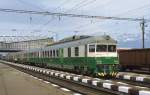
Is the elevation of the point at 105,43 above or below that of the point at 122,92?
above

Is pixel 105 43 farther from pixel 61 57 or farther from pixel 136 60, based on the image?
pixel 136 60

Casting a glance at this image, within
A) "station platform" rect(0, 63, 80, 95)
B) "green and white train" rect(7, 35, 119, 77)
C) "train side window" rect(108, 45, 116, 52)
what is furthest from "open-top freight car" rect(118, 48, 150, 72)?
"station platform" rect(0, 63, 80, 95)

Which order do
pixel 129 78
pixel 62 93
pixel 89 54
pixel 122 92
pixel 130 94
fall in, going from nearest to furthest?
1. pixel 130 94
2. pixel 122 92
3. pixel 62 93
4. pixel 129 78
5. pixel 89 54

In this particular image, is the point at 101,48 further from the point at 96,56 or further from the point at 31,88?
the point at 31,88

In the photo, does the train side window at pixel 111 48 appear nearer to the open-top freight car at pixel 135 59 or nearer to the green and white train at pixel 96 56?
the green and white train at pixel 96 56

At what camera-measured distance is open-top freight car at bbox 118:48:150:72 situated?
38.5 metres

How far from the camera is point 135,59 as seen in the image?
40.9 meters

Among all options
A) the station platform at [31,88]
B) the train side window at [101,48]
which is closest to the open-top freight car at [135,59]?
the train side window at [101,48]

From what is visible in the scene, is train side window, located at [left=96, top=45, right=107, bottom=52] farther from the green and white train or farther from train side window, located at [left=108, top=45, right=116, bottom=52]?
train side window, located at [left=108, top=45, right=116, bottom=52]

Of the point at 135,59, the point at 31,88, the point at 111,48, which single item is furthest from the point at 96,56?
the point at 135,59

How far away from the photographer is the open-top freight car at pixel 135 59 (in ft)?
126

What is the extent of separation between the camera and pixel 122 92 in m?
14.1

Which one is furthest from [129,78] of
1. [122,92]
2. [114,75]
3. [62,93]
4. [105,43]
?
[122,92]

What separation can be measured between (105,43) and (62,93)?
11399 millimetres
